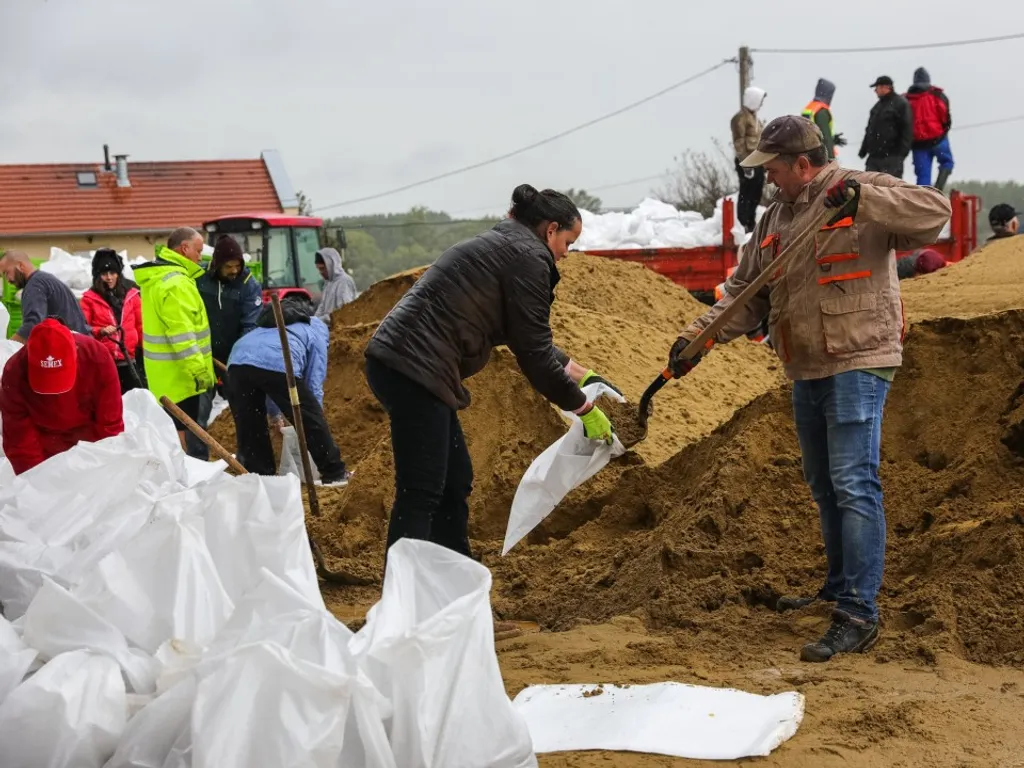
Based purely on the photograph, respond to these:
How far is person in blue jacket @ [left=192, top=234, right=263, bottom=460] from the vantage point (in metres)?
8.27

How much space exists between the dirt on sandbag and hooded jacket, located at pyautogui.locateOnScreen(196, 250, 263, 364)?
332 centimetres

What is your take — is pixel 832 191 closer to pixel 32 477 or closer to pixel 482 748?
pixel 482 748

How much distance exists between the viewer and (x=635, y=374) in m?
8.44

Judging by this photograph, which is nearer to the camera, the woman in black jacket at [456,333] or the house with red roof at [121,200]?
the woman in black jacket at [456,333]

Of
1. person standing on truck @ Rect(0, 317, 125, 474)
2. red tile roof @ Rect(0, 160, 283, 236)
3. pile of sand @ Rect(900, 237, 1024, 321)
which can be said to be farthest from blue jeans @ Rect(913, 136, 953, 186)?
red tile roof @ Rect(0, 160, 283, 236)

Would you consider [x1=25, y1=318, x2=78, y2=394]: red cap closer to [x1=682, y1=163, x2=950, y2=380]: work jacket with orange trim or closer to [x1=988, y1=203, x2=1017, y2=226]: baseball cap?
[x1=682, y1=163, x2=950, y2=380]: work jacket with orange trim

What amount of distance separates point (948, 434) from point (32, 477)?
156 inches

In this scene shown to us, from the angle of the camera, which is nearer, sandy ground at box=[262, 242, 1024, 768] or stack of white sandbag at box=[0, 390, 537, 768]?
stack of white sandbag at box=[0, 390, 537, 768]

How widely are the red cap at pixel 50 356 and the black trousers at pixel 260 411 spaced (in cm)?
262

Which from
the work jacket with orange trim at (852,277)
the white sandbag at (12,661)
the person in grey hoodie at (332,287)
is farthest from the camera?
the person in grey hoodie at (332,287)

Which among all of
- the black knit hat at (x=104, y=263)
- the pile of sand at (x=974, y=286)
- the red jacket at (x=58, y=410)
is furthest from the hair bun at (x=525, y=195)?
the black knit hat at (x=104, y=263)

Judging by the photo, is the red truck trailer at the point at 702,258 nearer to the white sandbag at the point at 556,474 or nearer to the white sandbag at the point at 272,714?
the white sandbag at the point at 556,474

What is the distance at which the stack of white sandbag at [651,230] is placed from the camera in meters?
13.3

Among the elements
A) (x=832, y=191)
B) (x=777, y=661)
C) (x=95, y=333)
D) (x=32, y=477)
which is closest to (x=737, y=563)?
(x=777, y=661)
